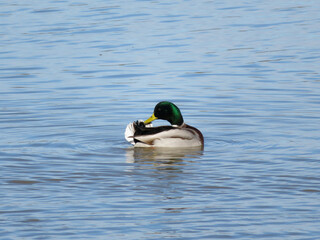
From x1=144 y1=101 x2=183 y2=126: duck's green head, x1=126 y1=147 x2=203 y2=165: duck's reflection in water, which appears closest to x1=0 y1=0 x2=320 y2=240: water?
x1=126 y1=147 x2=203 y2=165: duck's reflection in water

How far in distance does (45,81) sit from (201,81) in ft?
10.6

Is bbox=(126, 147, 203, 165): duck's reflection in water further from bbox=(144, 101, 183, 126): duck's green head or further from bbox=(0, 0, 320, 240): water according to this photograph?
bbox=(144, 101, 183, 126): duck's green head

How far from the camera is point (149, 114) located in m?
15.3

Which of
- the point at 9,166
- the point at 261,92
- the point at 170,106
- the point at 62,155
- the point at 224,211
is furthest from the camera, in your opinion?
the point at 261,92

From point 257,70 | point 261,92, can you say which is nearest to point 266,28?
point 257,70

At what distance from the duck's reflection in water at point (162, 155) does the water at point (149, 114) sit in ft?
0.10

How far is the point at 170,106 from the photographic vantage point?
13719 millimetres

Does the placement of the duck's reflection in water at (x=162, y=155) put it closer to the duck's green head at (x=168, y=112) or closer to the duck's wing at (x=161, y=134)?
the duck's wing at (x=161, y=134)

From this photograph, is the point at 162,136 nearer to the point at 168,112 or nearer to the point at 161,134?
the point at 161,134

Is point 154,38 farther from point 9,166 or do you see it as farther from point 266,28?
point 9,166

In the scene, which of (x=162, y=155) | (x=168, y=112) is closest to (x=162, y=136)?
(x=162, y=155)

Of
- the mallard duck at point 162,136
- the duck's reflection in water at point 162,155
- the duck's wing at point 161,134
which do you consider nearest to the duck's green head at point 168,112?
the mallard duck at point 162,136

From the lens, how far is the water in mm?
8789

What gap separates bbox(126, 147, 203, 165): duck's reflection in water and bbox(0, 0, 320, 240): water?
0.10 feet
